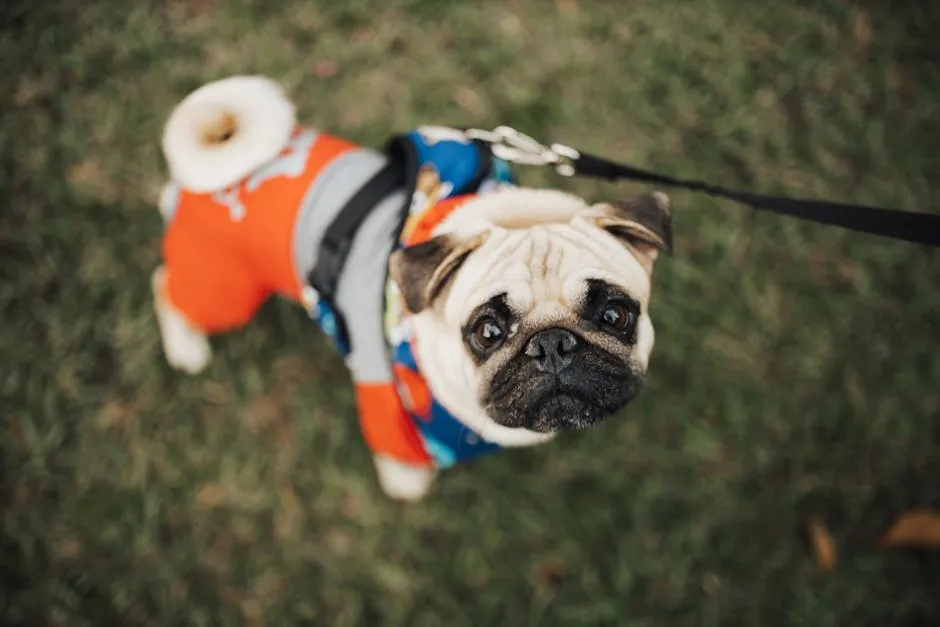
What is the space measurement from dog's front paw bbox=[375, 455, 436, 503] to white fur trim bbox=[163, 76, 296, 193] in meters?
1.27

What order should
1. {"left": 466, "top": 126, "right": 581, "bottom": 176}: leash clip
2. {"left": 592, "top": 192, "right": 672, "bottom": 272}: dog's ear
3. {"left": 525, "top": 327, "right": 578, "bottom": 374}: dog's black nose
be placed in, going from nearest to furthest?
{"left": 525, "top": 327, "right": 578, "bottom": 374}: dog's black nose, {"left": 592, "top": 192, "right": 672, "bottom": 272}: dog's ear, {"left": 466, "top": 126, "right": 581, "bottom": 176}: leash clip

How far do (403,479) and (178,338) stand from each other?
1.21 m

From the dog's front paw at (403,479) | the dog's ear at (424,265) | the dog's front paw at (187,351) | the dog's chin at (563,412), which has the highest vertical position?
the dog's ear at (424,265)

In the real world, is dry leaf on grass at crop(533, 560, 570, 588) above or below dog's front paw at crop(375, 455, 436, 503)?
below

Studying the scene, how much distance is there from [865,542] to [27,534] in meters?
3.74

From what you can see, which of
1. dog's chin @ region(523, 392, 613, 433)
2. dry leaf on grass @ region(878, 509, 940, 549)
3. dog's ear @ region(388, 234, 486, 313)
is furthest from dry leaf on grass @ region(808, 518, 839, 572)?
dog's ear @ region(388, 234, 486, 313)

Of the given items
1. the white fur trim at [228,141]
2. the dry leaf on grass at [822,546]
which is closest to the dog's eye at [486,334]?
the white fur trim at [228,141]

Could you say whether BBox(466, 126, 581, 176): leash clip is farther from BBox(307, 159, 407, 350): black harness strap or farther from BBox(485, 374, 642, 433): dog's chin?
Result: BBox(485, 374, 642, 433): dog's chin

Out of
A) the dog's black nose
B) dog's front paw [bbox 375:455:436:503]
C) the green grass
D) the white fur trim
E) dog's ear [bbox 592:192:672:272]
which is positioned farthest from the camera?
the green grass

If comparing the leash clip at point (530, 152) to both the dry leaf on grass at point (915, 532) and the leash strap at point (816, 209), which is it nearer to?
the leash strap at point (816, 209)

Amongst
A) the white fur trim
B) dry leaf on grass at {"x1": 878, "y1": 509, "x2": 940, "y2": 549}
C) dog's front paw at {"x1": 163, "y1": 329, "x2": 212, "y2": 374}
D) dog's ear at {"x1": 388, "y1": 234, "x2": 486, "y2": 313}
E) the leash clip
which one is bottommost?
dry leaf on grass at {"x1": 878, "y1": 509, "x2": 940, "y2": 549}

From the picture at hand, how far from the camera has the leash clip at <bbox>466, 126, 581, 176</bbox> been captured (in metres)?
2.48

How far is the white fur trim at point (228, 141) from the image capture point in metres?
2.29

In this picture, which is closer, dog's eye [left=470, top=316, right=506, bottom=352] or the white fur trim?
dog's eye [left=470, top=316, right=506, bottom=352]
